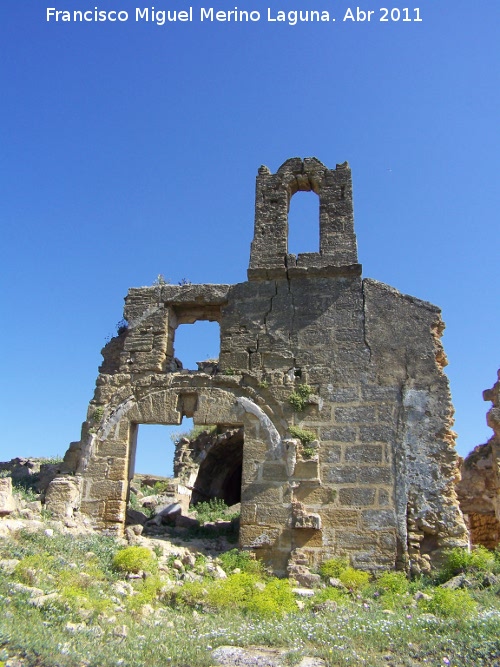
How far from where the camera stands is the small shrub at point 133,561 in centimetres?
725

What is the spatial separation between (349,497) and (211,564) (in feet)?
6.87

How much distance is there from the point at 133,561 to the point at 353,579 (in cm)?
280

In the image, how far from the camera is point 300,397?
8773 millimetres

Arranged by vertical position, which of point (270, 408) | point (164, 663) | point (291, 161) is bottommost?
point (164, 663)

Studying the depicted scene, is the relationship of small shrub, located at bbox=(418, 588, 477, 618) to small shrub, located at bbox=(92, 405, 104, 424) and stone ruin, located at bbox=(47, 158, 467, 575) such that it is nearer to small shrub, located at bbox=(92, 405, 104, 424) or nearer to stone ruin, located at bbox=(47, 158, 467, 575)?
stone ruin, located at bbox=(47, 158, 467, 575)

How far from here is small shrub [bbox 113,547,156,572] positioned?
725 centimetres

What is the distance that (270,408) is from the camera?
8.88 m

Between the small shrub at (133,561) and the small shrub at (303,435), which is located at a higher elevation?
the small shrub at (303,435)

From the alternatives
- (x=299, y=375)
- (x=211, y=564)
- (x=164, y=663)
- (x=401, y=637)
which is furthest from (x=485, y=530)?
(x=164, y=663)

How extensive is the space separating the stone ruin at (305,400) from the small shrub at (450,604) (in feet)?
4.65

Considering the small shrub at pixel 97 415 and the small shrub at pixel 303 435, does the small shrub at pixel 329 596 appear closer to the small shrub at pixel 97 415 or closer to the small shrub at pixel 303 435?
the small shrub at pixel 303 435

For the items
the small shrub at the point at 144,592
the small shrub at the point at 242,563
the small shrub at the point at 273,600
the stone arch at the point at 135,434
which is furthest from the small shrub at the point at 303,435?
the small shrub at the point at 144,592

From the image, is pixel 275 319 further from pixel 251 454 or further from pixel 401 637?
pixel 401 637

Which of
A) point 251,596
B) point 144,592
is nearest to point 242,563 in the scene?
point 251,596
